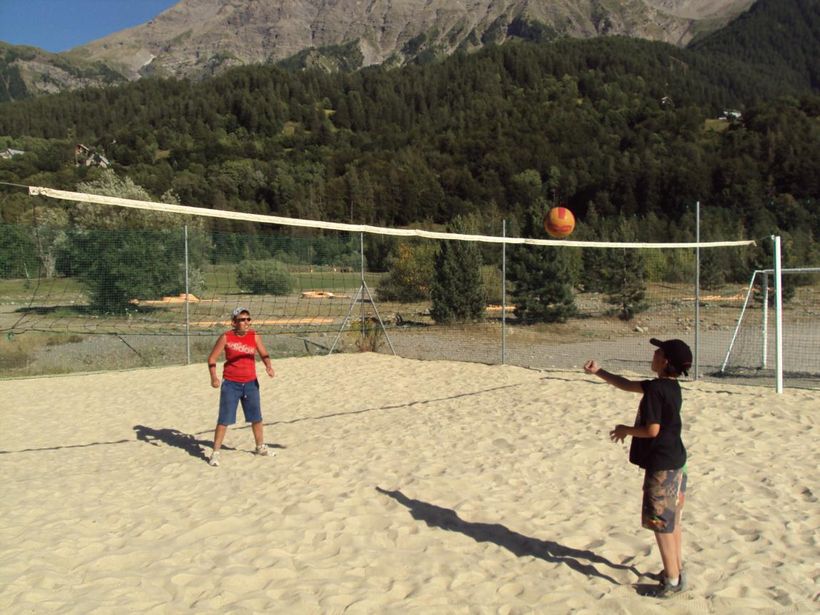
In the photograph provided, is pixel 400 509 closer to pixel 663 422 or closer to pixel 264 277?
pixel 663 422

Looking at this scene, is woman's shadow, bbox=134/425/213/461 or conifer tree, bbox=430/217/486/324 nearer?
woman's shadow, bbox=134/425/213/461

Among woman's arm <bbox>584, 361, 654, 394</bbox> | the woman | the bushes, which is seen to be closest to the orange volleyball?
the woman

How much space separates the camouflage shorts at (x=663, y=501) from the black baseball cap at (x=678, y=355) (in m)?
0.49

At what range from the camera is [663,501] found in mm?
2920

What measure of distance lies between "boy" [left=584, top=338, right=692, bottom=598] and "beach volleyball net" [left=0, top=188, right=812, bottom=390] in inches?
148

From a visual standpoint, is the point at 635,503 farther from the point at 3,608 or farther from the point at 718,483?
the point at 3,608

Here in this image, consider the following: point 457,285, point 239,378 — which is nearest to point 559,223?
point 239,378

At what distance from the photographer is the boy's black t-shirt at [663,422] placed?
9.57 ft

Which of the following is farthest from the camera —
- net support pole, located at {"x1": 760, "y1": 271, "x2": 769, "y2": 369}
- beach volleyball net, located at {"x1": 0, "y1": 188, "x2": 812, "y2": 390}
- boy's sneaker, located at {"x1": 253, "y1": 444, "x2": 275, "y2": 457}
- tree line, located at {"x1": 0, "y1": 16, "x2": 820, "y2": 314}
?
tree line, located at {"x1": 0, "y1": 16, "x2": 820, "y2": 314}

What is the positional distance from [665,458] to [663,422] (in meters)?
0.16

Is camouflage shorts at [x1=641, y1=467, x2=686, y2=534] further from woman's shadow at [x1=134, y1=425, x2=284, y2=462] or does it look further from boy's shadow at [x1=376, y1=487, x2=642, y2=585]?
woman's shadow at [x1=134, y1=425, x2=284, y2=462]

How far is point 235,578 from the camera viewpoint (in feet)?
10.2

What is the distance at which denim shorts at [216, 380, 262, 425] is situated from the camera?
5281 mm

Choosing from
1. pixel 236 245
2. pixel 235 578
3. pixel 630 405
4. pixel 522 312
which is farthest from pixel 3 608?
pixel 522 312
